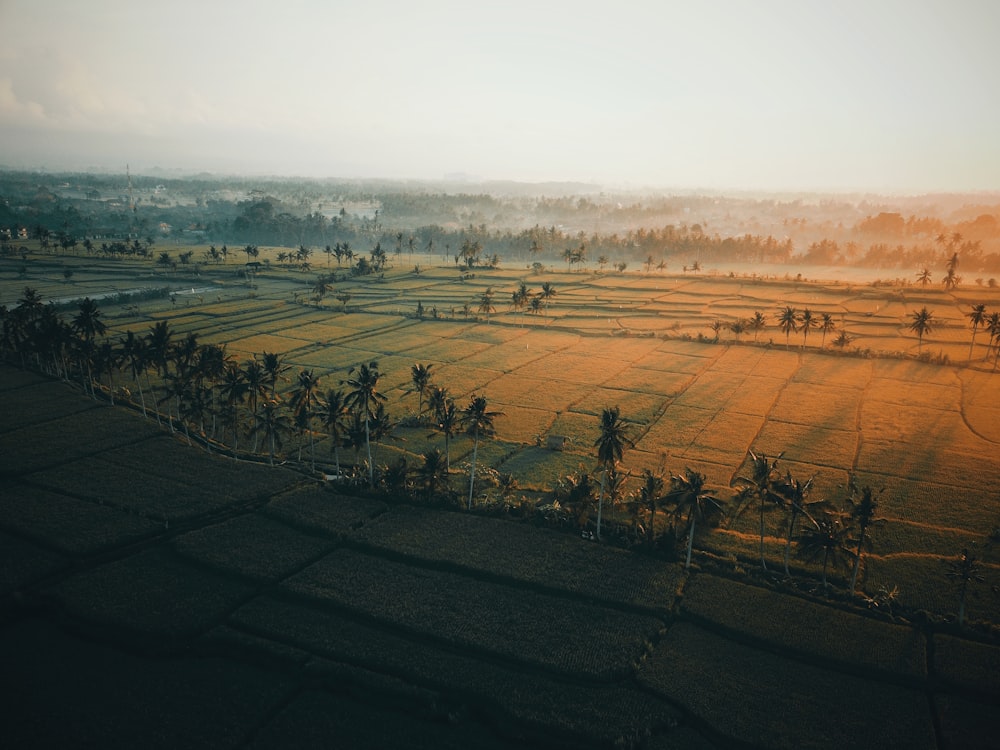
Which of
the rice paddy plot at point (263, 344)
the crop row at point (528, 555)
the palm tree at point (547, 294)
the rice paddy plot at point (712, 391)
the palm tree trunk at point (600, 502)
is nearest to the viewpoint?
the crop row at point (528, 555)

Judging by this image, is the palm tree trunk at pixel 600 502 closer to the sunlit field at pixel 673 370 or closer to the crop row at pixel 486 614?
the sunlit field at pixel 673 370

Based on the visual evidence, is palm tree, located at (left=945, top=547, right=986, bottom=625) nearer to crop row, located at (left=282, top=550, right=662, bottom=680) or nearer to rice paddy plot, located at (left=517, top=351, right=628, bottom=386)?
crop row, located at (left=282, top=550, right=662, bottom=680)

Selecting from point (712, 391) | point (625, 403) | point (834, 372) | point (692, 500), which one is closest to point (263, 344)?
point (625, 403)

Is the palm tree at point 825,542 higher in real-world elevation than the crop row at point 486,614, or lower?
higher

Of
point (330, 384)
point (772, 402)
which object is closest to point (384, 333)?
point (330, 384)

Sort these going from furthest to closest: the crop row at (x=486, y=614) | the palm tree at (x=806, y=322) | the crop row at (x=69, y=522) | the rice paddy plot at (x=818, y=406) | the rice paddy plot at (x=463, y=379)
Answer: the palm tree at (x=806, y=322)
the rice paddy plot at (x=463, y=379)
the rice paddy plot at (x=818, y=406)
the crop row at (x=69, y=522)
the crop row at (x=486, y=614)

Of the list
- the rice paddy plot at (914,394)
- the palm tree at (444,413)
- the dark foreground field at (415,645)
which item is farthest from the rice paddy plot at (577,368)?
the dark foreground field at (415,645)

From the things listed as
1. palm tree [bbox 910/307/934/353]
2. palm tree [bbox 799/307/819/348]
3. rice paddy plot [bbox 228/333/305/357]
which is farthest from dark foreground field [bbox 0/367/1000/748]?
palm tree [bbox 910/307/934/353]
